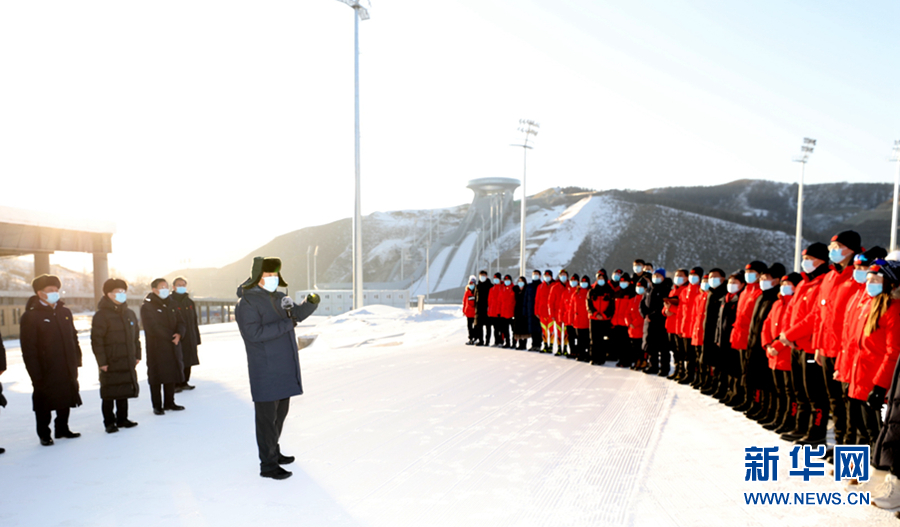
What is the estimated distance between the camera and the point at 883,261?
427cm

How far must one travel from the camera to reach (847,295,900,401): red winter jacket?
4.16 m

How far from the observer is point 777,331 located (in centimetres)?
619

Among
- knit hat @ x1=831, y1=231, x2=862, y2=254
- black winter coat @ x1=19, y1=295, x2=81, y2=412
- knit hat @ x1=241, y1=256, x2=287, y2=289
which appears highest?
knit hat @ x1=831, y1=231, x2=862, y2=254

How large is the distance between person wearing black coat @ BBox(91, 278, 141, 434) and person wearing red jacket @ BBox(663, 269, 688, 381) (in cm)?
861

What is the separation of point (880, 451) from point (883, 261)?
4.86 ft

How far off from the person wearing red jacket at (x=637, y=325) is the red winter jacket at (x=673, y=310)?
914 millimetres

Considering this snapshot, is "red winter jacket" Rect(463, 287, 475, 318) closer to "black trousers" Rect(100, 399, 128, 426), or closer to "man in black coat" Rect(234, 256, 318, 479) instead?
"black trousers" Rect(100, 399, 128, 426)

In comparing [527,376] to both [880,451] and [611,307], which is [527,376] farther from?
[880,451]

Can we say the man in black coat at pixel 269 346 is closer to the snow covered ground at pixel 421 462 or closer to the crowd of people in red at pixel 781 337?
the snow covered ground at pixel 421 462

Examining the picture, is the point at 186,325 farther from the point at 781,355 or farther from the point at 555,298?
the point at 555,298

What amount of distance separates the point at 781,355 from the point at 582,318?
21.5ft

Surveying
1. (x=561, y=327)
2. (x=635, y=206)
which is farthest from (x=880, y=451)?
(x=635, y=206)

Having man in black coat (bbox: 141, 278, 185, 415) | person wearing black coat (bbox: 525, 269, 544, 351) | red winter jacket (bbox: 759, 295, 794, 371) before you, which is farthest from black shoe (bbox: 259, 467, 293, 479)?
person wearing black coat (bbox: 525, 269, 544, 351)

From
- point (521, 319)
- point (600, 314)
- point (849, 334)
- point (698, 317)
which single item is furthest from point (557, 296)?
point (849, 334)
